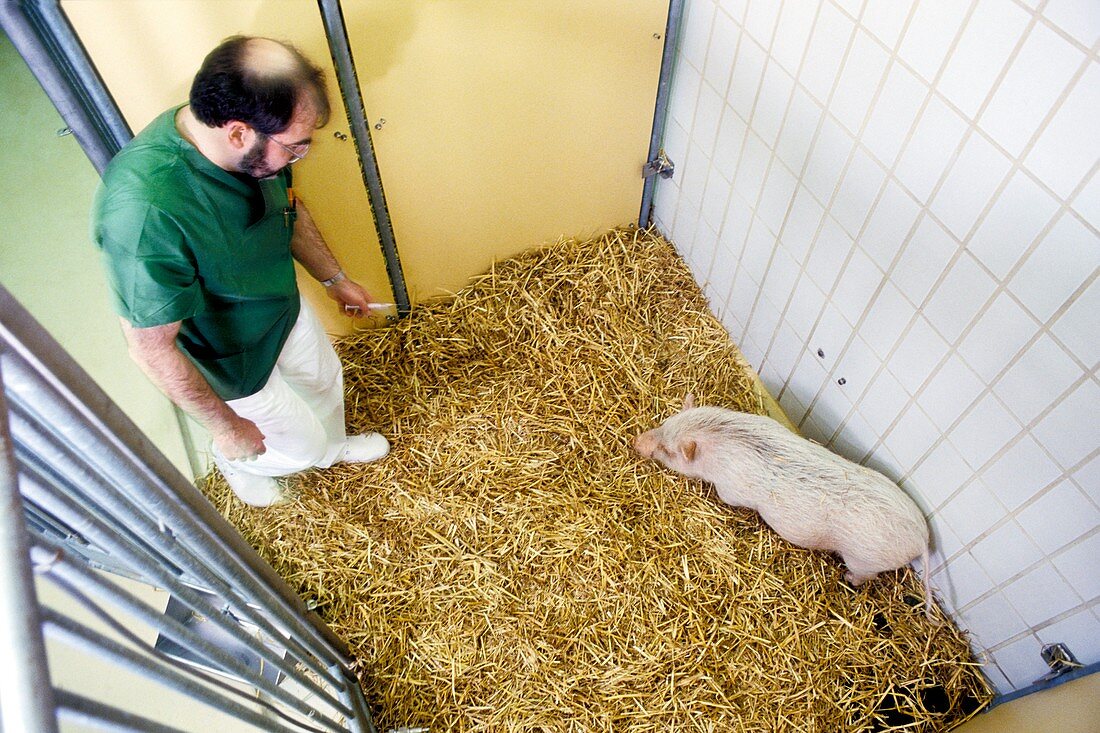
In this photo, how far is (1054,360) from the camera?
168cm

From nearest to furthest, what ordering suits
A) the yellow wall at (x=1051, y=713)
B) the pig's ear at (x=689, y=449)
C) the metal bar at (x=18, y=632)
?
the metal bar at (x=18, y=632)
the yellow wall at (x=1051, y=713)
the pig's ear at (x=689, y=449)

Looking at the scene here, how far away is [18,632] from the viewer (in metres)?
0.64

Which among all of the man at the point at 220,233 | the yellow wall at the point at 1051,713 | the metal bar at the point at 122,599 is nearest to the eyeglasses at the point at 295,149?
the man at the point at 220,233

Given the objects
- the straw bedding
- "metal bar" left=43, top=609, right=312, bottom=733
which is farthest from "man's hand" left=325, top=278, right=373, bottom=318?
"metal bar" left=43, top=609, right=312, bottom=733

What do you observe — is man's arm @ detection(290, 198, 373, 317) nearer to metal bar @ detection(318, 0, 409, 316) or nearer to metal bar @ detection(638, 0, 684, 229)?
metal bar @ detection(318, 0, 409, 316)

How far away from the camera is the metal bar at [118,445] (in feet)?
3.18

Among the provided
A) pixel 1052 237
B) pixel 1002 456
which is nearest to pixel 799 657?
pixel 1002 456

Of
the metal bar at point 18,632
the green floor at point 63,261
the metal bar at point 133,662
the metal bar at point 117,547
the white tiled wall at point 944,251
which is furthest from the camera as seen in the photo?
the green floor at point 63,261

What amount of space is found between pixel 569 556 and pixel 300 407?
1100 millimetres

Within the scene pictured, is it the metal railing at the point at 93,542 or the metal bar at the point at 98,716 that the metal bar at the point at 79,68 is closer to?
the metal railing at the point at 93,542

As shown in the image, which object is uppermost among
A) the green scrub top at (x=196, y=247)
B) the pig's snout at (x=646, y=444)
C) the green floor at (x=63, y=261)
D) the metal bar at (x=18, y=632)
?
the metal bar at (x=18, y=632)

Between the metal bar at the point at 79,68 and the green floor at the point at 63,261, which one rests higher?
the metal bar at the point at 79,68

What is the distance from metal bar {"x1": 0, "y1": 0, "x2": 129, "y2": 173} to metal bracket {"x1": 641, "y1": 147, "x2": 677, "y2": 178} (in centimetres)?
204

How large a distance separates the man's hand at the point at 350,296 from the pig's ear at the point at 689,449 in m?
1.29
